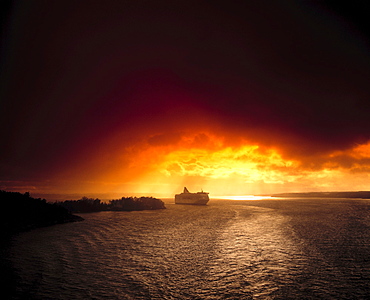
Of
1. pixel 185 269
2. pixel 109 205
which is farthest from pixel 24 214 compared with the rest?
pixel 109 205

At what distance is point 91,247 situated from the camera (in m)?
23.6

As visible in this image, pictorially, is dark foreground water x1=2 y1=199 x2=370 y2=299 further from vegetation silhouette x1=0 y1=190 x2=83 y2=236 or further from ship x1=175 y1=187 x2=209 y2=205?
ship x1=175 y1=187 x2=209 y2=205

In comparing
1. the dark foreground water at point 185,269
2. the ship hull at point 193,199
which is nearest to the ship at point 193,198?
the ship hull at point 193,199

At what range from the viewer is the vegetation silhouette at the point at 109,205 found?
75.4m

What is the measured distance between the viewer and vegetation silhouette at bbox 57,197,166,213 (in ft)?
247

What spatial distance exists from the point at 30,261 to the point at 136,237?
569 inches

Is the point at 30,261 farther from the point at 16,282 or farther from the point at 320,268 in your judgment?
the point at 320,268

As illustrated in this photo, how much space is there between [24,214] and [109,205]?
49.9 metres

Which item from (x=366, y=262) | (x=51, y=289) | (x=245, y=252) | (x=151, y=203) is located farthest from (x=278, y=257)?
(x=151, y=203)

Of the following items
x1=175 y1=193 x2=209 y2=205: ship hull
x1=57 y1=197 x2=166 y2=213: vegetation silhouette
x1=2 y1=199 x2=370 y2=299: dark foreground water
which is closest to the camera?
x1=2 y1=199 x2=370 y2=299: dark foreground water

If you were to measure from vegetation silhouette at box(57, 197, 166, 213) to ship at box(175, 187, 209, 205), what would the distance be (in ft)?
133

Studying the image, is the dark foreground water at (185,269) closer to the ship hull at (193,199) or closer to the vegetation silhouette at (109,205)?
the vegetation silhouette at (109,205)

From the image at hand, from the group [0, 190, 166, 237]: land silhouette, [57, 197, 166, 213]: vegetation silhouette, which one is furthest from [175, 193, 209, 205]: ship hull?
[0, 190, 166, 237]: land silhouette

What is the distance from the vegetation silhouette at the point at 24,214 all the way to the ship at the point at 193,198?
3627 inches
